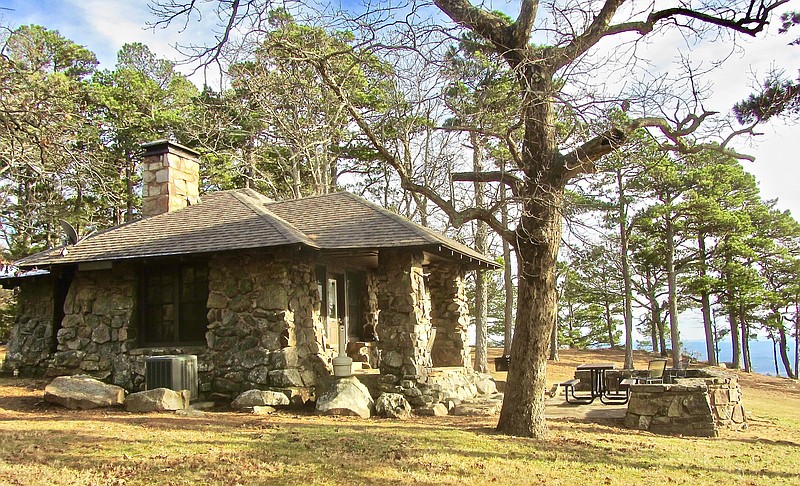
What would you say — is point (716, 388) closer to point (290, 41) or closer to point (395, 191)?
point (290, 41)

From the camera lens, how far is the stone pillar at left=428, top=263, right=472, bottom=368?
14211 mm

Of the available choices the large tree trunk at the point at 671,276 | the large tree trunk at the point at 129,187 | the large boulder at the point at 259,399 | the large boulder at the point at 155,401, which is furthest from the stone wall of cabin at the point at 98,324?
the large tree trunk at the point at 671,276

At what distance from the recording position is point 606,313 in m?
36.4

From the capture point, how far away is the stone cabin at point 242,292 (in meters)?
11.8

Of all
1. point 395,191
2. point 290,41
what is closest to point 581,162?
point 290,41

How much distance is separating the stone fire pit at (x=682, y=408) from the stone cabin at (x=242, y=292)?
3784 millimetres

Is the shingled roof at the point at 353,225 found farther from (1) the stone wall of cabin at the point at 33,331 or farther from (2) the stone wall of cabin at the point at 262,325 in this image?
(1) the stone wall of cabin at the point at 33,331

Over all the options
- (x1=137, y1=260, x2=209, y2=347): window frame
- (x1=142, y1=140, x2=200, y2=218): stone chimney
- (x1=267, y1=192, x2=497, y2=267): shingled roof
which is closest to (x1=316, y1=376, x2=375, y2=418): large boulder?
(x1=267, y1=192, x2=497, y2=267): shingled roof

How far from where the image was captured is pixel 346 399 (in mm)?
10789

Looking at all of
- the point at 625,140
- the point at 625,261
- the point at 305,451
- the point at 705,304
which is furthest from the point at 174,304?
the point at 705,304

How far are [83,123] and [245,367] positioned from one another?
220 inches

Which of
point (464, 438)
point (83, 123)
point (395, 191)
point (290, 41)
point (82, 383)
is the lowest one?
point (464, 438)

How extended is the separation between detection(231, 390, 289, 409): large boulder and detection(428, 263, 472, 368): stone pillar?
14.2 ft

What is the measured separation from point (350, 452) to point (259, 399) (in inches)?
166
